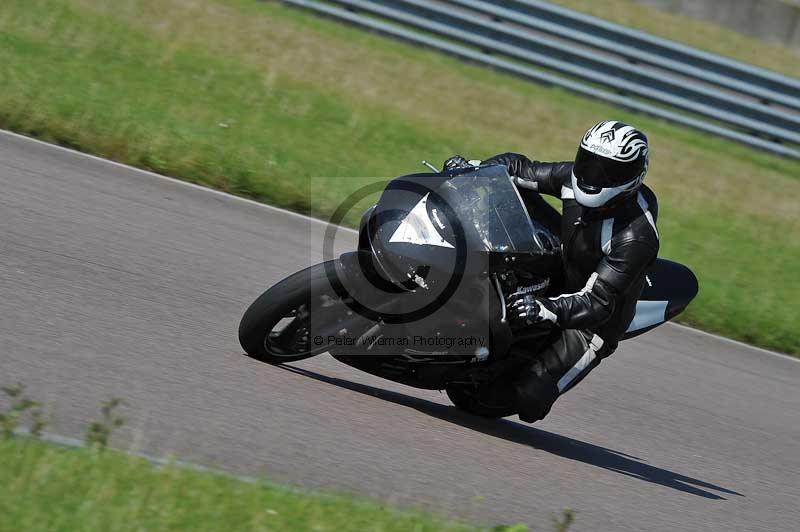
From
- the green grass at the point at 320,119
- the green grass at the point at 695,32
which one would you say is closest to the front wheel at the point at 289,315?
the green grass at the point at 320,119

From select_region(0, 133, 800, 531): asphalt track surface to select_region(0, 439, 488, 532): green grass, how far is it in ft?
1.12

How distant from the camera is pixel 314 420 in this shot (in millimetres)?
5262

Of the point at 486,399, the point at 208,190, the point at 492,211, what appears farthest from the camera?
the point at 208,190

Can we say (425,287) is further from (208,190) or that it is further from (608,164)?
(208,190)

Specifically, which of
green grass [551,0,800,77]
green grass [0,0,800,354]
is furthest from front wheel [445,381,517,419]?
green grass [551,0,800,77]

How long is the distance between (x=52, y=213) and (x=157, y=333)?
7.01 ft

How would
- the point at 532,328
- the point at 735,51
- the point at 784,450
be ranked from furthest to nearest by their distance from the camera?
1. the point at 735,51
2. the point at 784,450
3. the point at 532,328

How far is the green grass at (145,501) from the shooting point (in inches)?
141

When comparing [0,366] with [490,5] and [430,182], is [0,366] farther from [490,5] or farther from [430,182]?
[490,5]

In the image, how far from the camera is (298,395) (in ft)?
18.1

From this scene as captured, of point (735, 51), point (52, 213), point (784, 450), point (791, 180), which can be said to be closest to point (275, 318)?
point (52, 213)

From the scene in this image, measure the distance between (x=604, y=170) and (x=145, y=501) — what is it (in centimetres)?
278

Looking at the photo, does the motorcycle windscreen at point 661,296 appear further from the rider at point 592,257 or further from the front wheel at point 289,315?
the front wheel at point 289,315

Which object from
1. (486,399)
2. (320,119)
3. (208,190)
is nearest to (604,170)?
(486,399)
